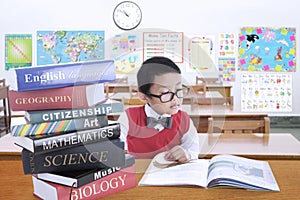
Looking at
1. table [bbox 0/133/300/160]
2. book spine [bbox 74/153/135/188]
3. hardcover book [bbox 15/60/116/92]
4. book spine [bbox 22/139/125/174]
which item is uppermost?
hardcover book [bbox 15/60/116/92]

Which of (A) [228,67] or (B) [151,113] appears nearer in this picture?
(B) [151,113]

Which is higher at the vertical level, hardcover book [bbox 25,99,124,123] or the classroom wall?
the classroom wall

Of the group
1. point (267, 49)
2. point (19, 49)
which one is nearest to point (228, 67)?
point (267, 49)

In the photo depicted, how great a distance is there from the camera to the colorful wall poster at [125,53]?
1024 mm

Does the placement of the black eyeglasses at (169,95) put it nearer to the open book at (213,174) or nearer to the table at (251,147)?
the open book at (213,174)

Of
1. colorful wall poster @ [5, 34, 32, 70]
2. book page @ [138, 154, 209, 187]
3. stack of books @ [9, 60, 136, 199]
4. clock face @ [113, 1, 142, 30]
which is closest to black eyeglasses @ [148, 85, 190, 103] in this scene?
stack of books @ [9, 60, 136, 199]

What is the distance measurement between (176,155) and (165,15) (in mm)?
4978

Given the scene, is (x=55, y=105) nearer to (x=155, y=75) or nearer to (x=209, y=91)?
(x=155, y=75)

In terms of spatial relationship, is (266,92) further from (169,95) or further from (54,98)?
(54,98)

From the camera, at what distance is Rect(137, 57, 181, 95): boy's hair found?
1.06 metres

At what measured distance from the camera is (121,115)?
1129 millimetres

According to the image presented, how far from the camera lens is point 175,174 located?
3.85ft

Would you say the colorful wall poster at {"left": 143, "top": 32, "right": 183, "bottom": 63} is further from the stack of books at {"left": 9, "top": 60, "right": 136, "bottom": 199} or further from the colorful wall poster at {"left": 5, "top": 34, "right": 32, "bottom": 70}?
the colorful wall poster at {"left": 5, "top": 34, "right": 32, "bottom": 70}

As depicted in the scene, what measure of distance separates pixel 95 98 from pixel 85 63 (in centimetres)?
8
